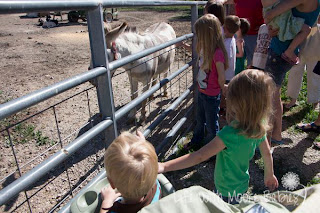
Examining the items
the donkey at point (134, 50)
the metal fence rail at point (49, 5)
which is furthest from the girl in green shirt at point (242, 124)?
the donkey at point (134, 50)

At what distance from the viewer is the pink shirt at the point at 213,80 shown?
2496 millimetres

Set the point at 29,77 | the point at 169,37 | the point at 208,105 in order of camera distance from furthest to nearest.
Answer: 1. the point at 29,77
2. the point at 169,37
3. the point at 208,105

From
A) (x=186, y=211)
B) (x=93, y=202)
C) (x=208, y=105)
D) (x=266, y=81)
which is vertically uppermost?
(x=266, y=81)

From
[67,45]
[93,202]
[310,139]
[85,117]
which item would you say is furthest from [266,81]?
[67,45]

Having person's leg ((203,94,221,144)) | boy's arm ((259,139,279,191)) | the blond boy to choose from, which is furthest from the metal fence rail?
person's leg ((203,94,221,144))

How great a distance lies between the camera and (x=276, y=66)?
2713 millimetres

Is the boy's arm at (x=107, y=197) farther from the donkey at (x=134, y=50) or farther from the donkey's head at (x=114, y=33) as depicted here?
the donkey's head at (x=114, y=33)

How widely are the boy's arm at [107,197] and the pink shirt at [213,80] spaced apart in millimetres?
1693

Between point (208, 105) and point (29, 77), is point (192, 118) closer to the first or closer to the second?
point (208, 105)

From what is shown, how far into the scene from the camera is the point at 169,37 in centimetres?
529

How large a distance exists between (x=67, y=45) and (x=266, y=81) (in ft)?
31.8

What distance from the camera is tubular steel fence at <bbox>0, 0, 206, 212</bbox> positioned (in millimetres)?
1171

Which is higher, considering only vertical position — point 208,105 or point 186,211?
point 186,211

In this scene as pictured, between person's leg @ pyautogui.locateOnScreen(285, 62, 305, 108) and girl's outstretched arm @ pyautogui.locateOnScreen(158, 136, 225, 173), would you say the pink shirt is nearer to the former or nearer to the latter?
girl's outstretched arm @ pyautogui.locateOnScreen(158, 136, 225, 173)
